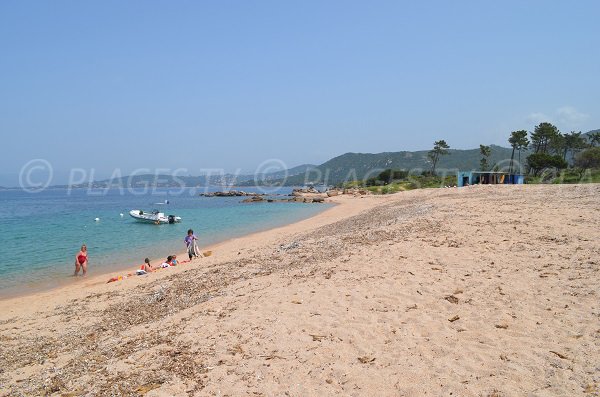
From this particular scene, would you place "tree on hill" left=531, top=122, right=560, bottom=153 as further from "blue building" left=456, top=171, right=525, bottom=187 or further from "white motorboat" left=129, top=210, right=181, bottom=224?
"white motorboat" left=129, top=210, right=181, bottom=224

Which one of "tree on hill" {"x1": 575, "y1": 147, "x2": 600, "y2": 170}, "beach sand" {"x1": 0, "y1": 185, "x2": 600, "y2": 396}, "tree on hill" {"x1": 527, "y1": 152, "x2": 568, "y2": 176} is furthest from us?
"tree on hill" {"x1": 527, "y1": 152, "x2": 568, "y2": 176}

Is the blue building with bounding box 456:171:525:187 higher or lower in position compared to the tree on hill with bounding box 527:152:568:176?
lower

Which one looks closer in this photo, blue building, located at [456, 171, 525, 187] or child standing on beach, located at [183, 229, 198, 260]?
child standing on beach, located at [183, 229, 198, 260]

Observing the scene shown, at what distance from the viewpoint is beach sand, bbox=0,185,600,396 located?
4758 millimetres

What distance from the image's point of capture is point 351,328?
6184mm

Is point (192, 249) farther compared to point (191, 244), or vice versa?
point (192, 249)

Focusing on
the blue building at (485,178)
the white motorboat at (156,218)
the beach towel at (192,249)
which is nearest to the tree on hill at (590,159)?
the blue building at (485,178)

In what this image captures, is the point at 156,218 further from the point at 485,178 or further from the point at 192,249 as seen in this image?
the point at 485,178

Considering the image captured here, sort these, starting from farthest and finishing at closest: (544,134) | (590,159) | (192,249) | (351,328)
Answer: (544,134)
(590,159)
(192,249)
(351,328)

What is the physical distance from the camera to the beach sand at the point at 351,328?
15.6 feet

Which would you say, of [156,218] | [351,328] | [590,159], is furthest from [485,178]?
[351,328]

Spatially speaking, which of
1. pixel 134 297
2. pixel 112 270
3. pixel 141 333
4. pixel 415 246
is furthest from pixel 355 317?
pixel 112 270

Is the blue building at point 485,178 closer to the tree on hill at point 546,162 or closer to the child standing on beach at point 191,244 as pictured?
the tree on hill at point 546,162

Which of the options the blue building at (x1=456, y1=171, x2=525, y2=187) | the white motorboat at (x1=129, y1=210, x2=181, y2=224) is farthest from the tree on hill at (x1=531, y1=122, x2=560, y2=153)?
the white motorboat at (x1=129, y1=210, x2=181, y2=224)
